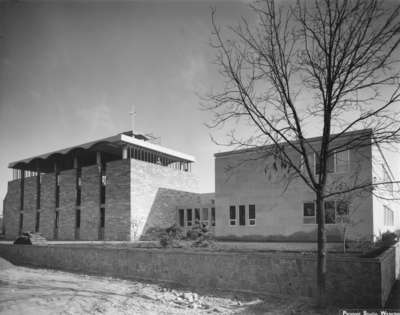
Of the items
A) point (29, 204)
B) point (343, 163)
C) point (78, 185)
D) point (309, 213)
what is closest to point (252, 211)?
point (309, 213)

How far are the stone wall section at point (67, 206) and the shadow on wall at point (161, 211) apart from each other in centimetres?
880

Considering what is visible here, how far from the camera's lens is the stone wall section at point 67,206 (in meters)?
36.3

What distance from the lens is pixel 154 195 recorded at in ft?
114

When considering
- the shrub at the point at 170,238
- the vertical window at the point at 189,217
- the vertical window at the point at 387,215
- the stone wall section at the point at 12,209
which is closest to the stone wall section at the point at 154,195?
the vertical window at the point at 189,217

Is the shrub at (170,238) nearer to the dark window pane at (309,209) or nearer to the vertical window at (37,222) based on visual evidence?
the dark window pane at (309,209)

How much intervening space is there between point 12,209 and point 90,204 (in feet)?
56.6

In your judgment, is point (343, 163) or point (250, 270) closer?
point (250, 270)

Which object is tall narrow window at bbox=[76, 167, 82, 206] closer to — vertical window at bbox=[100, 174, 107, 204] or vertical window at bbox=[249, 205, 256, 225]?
vertical window at bbox=[100, 174, 107, 204]

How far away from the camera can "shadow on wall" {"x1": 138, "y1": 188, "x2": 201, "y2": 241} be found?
32375mm

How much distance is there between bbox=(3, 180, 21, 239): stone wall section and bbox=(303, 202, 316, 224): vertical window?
37.8m

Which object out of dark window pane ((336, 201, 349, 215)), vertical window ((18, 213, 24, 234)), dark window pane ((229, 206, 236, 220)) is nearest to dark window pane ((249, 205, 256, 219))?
dark window pane ((229, 206, 236, 220))

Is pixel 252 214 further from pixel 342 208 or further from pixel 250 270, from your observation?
pixel 250 270

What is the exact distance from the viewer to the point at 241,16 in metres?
8.12

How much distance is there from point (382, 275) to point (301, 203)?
1311 centimetres
